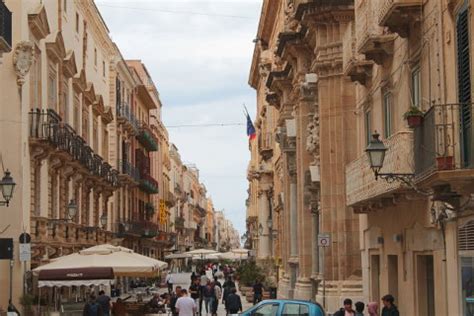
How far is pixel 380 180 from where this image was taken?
17984mm

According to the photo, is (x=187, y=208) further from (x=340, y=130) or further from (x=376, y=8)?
(x=376, y=8)

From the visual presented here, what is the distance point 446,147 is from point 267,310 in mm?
7968

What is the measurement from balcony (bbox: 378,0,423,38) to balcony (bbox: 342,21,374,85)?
3964 mm

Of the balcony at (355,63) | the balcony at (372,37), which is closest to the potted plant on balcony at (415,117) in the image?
the balcony at (372,37)

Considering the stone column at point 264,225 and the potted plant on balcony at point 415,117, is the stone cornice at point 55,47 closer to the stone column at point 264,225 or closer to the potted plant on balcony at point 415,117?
the potted plant on balcony at point 415,117

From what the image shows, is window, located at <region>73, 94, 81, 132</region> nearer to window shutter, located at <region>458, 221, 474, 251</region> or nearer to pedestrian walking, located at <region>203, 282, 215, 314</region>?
pedestrian walking, located at <region>203, 282, 215, 314</region>

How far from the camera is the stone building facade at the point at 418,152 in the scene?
550 inches

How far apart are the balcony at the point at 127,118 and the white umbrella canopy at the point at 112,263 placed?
106ft

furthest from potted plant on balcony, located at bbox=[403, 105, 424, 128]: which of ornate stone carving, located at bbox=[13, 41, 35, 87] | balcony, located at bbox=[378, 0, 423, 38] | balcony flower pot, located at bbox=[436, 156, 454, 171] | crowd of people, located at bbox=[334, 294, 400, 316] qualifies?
ornate stone carving, located at bbox=[13, 41, 35, 87]

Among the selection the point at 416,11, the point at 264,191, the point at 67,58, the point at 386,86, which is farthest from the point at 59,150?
the point at 264,191

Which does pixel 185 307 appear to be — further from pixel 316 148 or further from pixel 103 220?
pixel 103 220

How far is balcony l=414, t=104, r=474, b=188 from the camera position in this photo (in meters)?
13.0

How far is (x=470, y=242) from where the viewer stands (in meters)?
14.5

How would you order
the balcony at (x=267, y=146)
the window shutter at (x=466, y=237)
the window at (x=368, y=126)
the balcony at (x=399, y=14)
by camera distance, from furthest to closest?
1. the balcony at (x=267, y=146)
2. the window at (x=368, y=126)
3. the balcony at (x=399, y=14)
4. the window shutter at (x=466, y=237)
